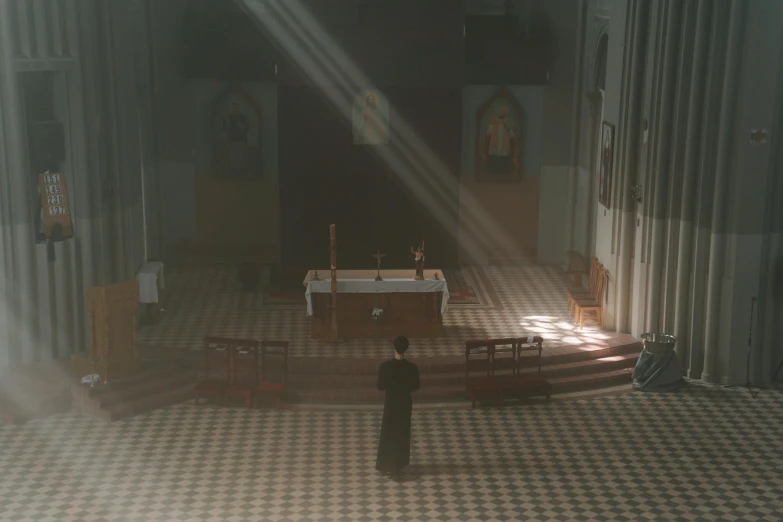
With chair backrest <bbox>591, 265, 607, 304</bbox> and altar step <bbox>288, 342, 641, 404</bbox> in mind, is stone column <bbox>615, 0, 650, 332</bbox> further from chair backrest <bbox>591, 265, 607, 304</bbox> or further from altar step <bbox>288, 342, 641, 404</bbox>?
altar step <bbox>288, 342, 641, 404</bbox>

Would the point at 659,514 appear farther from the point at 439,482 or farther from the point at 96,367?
the point at 96,367

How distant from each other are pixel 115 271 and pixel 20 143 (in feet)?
10.6

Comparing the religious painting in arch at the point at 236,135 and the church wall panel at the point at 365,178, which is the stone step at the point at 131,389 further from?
the religious painting in arch at the point at 236,135

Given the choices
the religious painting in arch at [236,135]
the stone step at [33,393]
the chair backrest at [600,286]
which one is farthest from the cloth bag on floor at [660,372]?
the religious painting in arch at [236,135]

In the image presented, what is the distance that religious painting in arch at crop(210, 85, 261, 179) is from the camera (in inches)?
963

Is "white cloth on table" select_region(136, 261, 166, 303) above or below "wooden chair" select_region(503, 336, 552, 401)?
above

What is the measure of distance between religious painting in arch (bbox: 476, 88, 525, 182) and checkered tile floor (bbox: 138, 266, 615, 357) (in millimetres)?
2499

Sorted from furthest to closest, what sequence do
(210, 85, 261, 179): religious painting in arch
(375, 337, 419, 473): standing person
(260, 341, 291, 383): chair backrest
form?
(210, 85, 261, 179): religious painting in arch, (260, 341, 291, 383): chair backrest, (375, 337, 419, 473): standing person

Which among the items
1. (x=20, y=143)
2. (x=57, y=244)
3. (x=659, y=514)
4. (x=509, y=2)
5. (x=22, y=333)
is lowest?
(x=659, y=514)

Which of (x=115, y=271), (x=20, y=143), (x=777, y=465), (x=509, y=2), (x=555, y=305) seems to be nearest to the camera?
(x=777, y=465)

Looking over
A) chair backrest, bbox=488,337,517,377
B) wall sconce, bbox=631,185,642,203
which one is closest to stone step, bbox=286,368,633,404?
chair backrest, bbox=488,337,517,377

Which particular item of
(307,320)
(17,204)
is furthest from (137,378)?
(307,320)

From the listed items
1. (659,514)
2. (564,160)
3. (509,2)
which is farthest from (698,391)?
(509,2)

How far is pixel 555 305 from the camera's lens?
2189 cm
